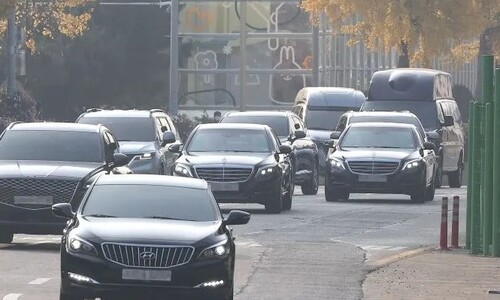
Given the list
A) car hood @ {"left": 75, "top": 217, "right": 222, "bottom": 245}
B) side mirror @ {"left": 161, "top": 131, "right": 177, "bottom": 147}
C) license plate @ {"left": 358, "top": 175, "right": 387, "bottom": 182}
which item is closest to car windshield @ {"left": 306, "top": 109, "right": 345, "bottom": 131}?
license plate @ {"left": 358, "top": 175, "right": 387, "bottom": 182}

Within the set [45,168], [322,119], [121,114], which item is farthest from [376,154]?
[45,168]

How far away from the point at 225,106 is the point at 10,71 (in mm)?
24689

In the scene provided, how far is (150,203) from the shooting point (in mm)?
16938

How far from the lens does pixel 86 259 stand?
15570mm

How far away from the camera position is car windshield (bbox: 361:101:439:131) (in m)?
42.7

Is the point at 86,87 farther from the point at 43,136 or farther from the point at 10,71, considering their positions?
the point at 43,136

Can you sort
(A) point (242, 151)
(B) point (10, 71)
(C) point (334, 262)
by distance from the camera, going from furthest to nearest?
(B) point (10, 71)
(A) point (242, 151)
(C) point (334, 262)

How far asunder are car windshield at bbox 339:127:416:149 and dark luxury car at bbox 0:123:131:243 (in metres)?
11.2

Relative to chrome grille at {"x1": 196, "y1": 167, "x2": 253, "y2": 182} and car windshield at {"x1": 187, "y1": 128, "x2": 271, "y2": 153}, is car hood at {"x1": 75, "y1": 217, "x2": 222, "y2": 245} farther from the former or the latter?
car windshield at {"x1": 187, "y1": 128, "x2": 271, "y2": 153}

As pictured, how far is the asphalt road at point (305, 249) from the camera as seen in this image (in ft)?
61.7

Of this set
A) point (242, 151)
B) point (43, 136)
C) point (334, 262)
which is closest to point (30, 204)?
point (43, 136)

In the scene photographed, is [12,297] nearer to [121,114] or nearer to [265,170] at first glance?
[265,170]

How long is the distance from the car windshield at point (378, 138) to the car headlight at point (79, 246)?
20346 mm

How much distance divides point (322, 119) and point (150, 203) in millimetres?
29274
